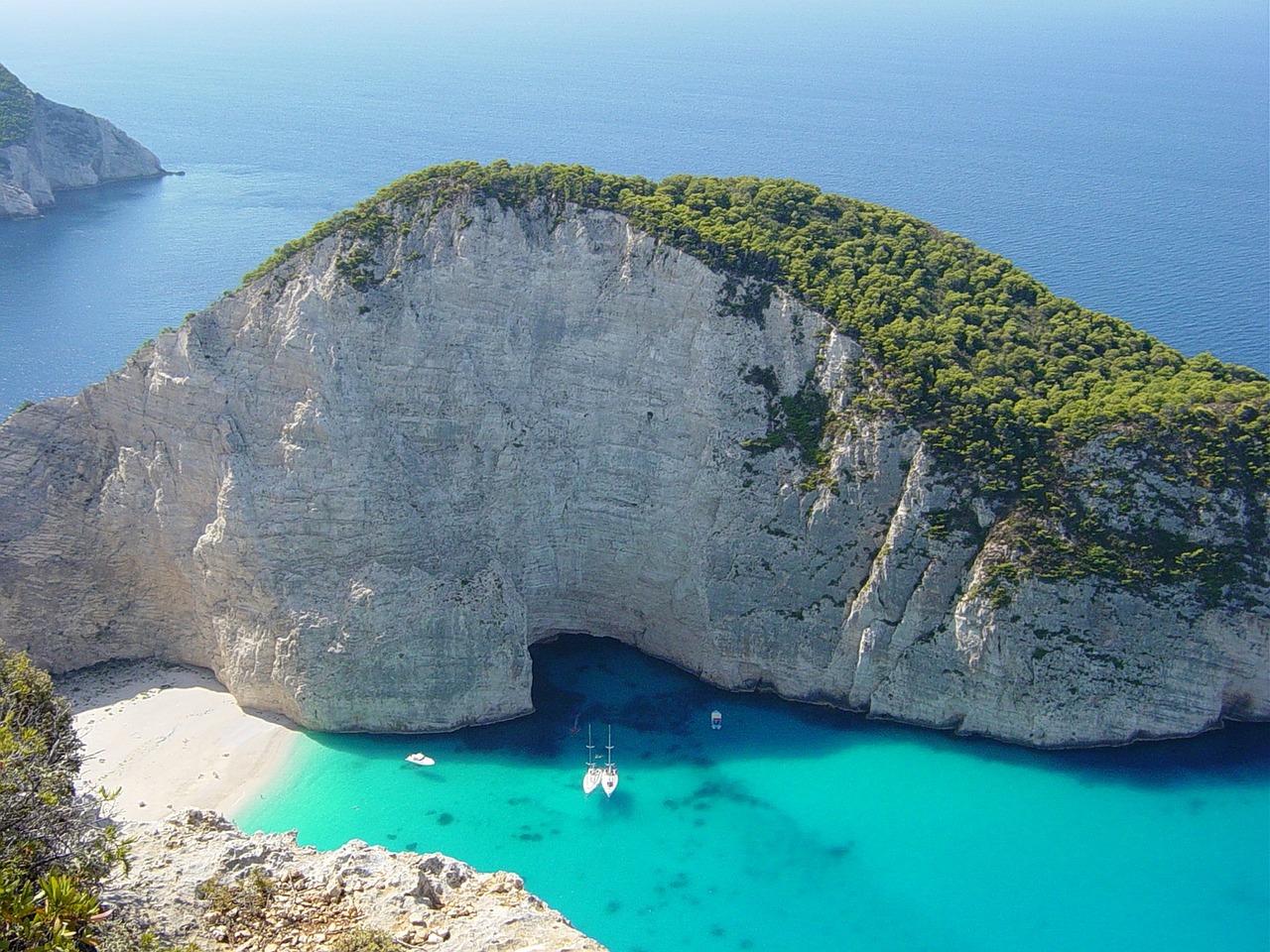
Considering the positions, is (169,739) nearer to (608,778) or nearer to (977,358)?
(608,778)

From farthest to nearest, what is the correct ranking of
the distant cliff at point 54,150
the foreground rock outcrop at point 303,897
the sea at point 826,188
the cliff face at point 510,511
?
the distant cliff at point 54,150 < the cliff face at point 510,511 < the sea at point 826,188 < the foreground rock outcrop at point 303,897

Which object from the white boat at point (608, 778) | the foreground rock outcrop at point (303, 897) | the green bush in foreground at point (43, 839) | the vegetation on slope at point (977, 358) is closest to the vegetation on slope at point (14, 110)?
the vegetation on slope at point (977, 358)

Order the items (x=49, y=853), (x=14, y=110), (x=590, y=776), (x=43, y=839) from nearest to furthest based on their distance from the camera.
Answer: (x=49, y=853) → (x=43, y=839) → (x=590, y=776) → (x=14, y=110)

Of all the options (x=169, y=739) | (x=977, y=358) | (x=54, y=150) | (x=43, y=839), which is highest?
(x=54, y=150)

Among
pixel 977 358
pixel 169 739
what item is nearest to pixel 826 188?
pixel 977 358

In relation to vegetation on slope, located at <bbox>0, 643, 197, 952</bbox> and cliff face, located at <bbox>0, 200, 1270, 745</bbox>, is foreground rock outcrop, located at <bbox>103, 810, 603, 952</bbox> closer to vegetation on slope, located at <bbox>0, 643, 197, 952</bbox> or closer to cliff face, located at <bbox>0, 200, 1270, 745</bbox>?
vegetation on slope, located at <bbox>0, 643, 197, 952</bbox>

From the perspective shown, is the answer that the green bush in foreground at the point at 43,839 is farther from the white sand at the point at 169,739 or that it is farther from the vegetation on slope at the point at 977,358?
the vegetation on slope at the point at 977,358

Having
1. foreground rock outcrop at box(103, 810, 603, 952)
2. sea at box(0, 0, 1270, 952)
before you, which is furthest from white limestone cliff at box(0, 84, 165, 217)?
foreground rock outcrop at box(103, 810, 603, 952)
